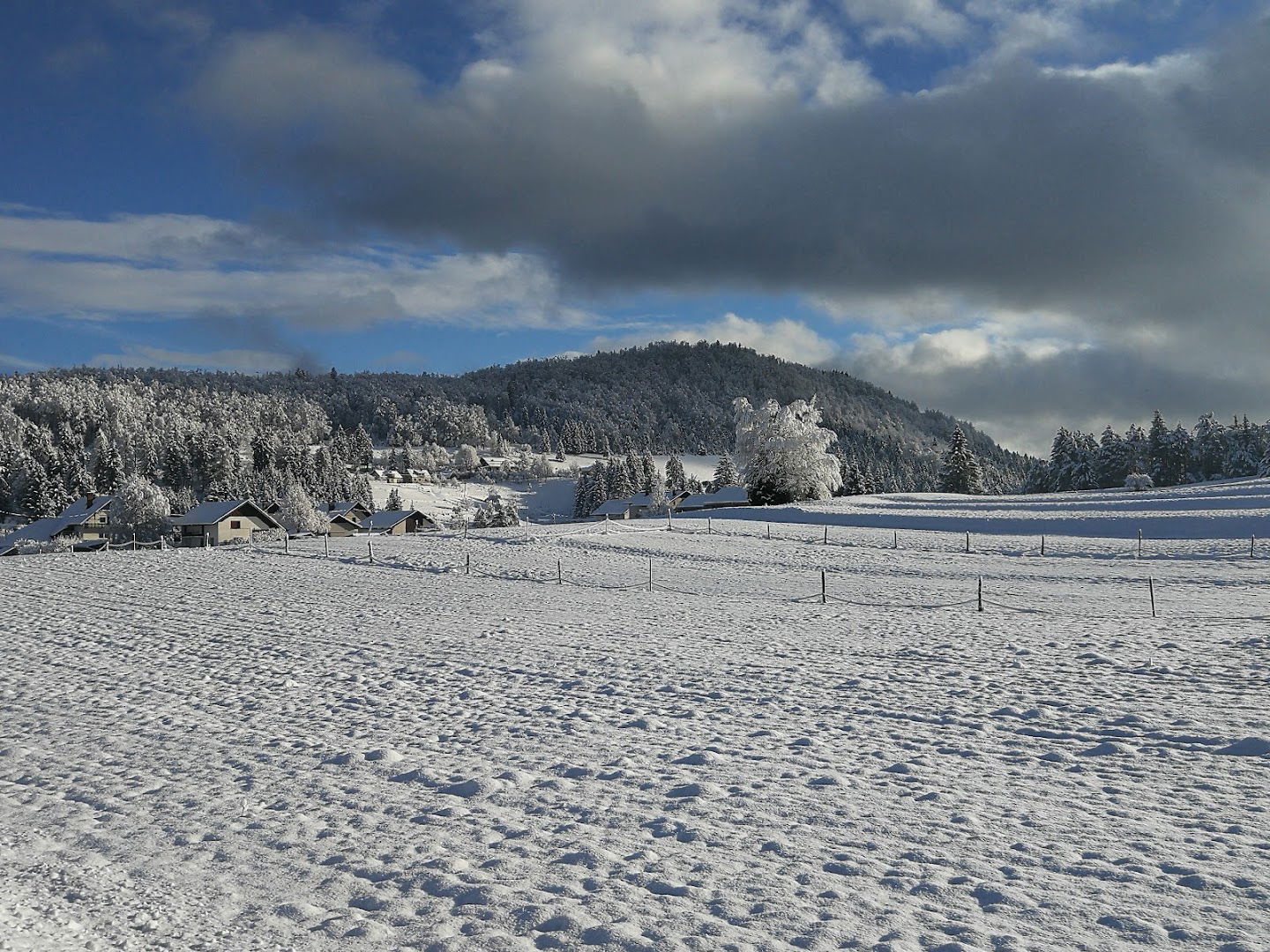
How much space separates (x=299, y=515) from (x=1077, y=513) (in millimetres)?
91135

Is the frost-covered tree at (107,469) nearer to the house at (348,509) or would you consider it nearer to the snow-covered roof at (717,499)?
the house at (348,509)

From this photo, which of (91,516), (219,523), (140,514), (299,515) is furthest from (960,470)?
(91,516)

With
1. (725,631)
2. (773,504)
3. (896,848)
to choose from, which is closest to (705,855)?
(896,848)

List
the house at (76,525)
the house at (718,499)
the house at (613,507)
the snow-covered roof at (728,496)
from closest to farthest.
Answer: the house at (76,525) → the house at (718,499) → the snow-covered roof at (728,496) → the house at (613,507)

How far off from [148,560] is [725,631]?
104 feet

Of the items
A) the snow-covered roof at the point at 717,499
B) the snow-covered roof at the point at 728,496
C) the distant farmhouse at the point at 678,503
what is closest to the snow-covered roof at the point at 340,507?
the distant farmhouse at the point at 678,503

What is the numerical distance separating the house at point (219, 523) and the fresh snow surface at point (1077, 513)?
48935 mm

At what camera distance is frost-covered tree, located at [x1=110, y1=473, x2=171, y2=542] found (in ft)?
311

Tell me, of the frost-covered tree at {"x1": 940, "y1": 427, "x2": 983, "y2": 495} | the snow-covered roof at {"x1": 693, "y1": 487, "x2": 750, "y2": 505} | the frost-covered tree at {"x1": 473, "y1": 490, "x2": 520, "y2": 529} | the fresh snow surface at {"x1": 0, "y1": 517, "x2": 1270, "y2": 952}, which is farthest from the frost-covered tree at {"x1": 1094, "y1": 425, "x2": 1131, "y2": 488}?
the fresh snow surface at {"x1": 0, "y1": 517, "x2": 1270, "y2": 952}

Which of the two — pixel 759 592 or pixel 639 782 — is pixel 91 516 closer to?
pixel 759 592

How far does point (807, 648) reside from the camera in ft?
59.8

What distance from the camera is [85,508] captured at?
107 metres

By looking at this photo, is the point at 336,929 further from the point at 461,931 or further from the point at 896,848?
the point at 896,848

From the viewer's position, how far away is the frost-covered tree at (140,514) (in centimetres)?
9494
